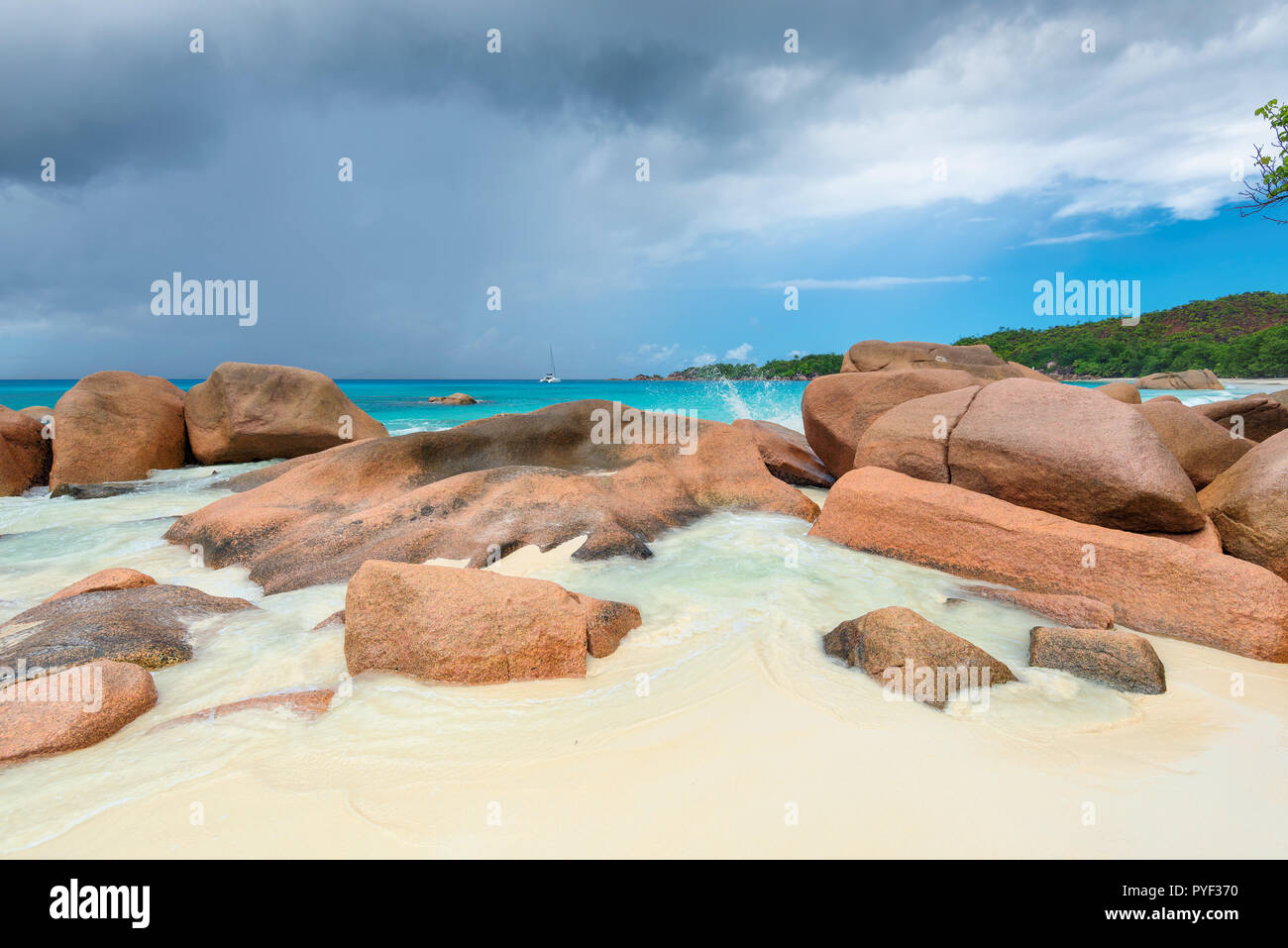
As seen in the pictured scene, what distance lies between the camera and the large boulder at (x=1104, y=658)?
325 cm

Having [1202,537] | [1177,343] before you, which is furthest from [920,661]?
[1177,343]

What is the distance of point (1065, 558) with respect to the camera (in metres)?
4.69

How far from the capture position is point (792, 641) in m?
3.84

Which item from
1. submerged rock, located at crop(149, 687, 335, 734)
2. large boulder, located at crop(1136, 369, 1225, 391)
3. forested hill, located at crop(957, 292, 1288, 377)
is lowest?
submerged rock, located at crop(149, 687, 335, 734)

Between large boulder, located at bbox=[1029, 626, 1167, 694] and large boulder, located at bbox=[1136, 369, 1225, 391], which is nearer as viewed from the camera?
large boulder, located at bbox=[1029, 626, 1167, 694]

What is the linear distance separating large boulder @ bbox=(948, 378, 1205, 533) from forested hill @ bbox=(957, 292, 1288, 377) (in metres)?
52.6

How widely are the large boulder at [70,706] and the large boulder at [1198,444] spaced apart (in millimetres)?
8216

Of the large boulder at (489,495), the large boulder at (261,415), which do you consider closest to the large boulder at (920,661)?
the large boulder at (489,495)

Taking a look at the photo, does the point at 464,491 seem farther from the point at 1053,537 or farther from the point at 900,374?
the point at 900,374

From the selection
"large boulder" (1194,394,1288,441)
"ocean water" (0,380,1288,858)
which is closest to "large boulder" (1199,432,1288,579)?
"ocean water" (0,380,1288,858)

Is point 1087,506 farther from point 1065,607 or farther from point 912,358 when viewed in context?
point 912,358

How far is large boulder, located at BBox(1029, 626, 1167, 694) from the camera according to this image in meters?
3.25

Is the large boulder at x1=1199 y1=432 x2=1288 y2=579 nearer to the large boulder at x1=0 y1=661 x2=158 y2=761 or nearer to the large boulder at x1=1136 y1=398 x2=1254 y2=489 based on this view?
the large boulder at x1=1136 y1=398 x2=1254 y2=489
